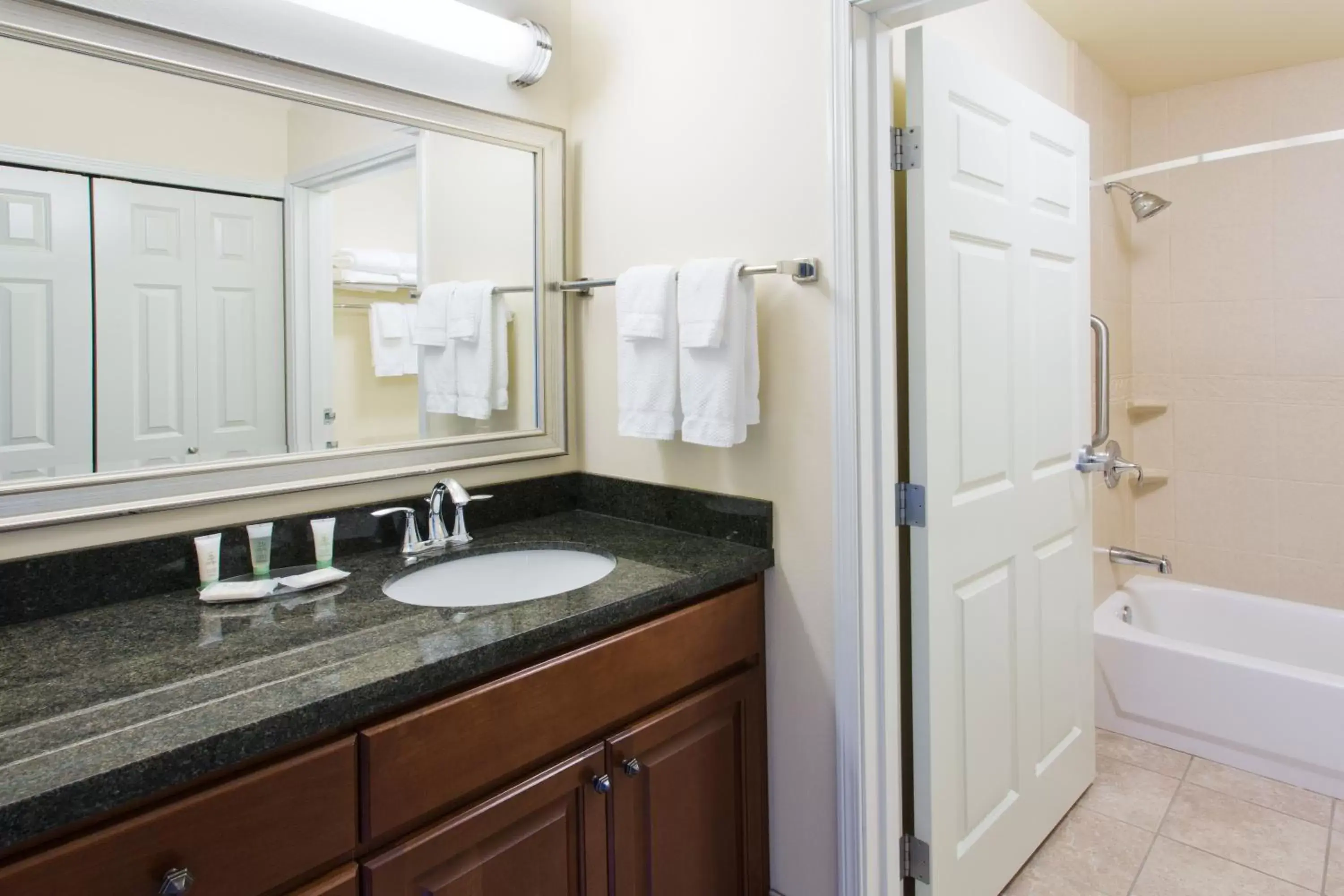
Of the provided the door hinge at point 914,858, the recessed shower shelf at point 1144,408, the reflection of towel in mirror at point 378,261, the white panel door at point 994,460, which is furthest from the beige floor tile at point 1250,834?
the reflection of towel in mirror at point 378,261

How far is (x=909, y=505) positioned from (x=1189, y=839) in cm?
131

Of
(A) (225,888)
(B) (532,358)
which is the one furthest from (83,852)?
(B) (532,358)

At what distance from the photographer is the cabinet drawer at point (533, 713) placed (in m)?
0.99

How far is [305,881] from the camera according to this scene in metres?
0.92

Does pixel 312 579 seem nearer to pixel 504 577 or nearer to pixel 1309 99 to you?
pixel 504 577

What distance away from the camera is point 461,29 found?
1.63 metres

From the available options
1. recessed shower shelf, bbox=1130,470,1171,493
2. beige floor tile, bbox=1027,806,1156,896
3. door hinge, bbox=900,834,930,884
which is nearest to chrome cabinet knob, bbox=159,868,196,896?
door hinge, bbox=900,834,930,884

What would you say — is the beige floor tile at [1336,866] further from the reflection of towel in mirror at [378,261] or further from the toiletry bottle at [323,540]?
the reflection of towel in mirror at [378,261]

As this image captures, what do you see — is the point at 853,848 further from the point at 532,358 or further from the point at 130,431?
the point at 130,431

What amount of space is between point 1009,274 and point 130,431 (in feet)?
5.66

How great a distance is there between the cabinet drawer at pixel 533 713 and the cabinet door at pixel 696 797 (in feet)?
0.20

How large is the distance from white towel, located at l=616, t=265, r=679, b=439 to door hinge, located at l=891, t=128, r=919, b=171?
18.6 inches

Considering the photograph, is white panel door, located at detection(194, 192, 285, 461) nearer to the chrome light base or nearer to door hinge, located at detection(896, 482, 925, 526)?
the chrome light base

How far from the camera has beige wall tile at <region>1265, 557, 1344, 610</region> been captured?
274 centimetres
